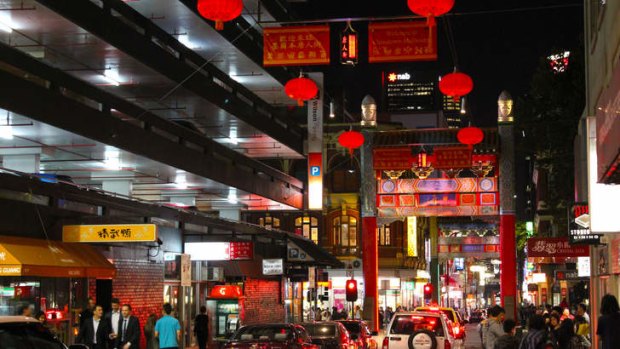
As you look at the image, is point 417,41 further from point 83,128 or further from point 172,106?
point 172,106

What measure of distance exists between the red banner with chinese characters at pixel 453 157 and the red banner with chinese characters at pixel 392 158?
148cm

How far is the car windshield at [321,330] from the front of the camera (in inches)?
1014

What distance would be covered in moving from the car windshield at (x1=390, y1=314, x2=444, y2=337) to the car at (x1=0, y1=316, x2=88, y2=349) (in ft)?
53.3

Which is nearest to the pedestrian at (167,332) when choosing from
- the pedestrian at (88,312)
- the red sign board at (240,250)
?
the pedestrian at (88,312)

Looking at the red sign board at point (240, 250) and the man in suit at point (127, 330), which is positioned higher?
the red sign board at point (240, 250)

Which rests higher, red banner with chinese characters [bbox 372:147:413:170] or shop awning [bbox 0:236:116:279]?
red banner with chinese characters [bbox 372:147:413:170]

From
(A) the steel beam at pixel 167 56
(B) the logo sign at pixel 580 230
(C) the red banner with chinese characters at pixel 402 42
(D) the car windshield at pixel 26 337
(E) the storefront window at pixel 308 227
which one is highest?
(A) the steel beam at pixel 167 56

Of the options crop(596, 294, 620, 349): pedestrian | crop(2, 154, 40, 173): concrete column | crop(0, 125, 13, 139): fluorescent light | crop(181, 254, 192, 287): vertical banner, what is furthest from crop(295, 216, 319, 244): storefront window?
crop(596, 294, 620, 349): pedestrian

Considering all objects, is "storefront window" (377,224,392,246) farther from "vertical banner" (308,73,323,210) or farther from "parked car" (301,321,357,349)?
"parked car" (301,321,357,349)

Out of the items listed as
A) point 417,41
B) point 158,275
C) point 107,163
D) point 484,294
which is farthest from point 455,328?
point 484,294

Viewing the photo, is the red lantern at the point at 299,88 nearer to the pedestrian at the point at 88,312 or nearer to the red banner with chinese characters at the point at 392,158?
the pedestrian at the point at 88,312

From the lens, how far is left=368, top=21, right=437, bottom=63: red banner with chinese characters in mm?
20641

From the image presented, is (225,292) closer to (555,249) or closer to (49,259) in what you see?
(555,249)

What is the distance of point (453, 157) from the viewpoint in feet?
146
